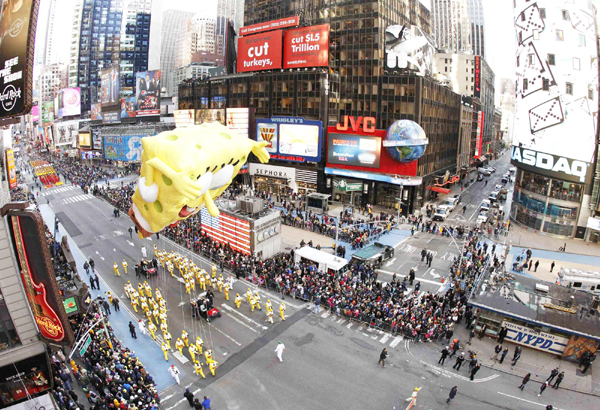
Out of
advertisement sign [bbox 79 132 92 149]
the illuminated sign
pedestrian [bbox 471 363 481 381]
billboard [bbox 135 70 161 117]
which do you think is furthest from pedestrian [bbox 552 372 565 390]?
advertisement sign [bbox 79 132 92 149]

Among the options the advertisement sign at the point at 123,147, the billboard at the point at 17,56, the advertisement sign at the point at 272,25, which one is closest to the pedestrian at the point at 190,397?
the billboard at the point at 17,56

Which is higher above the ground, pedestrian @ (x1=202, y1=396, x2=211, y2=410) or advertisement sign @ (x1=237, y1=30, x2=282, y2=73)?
advertisement sign @ (x1=237, y1=30, x2=282, y2=73)

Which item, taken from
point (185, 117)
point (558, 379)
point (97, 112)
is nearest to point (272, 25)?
point (185, 117)

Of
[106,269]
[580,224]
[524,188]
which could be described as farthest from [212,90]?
[580,224]

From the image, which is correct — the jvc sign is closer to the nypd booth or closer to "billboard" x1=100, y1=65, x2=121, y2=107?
the nypd booth

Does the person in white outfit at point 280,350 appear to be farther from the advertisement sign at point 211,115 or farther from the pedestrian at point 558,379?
the advertisement sign at point 211,115

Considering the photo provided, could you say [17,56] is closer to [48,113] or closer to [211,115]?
[211,115]

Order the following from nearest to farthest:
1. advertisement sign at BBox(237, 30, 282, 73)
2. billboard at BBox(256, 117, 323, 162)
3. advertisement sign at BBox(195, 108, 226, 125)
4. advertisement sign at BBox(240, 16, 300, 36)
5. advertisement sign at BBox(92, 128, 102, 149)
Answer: billboard at BBox(256, 117, 323, 162) < advertisement sign at BBox(240, 16, 300, 36) < advertisement sign at BBox(237, 30, 282, 73) < advertisement sign at BBox(195, 108, 226, 125) < advertisement sign at BBox(92, 128, 102, 149)
